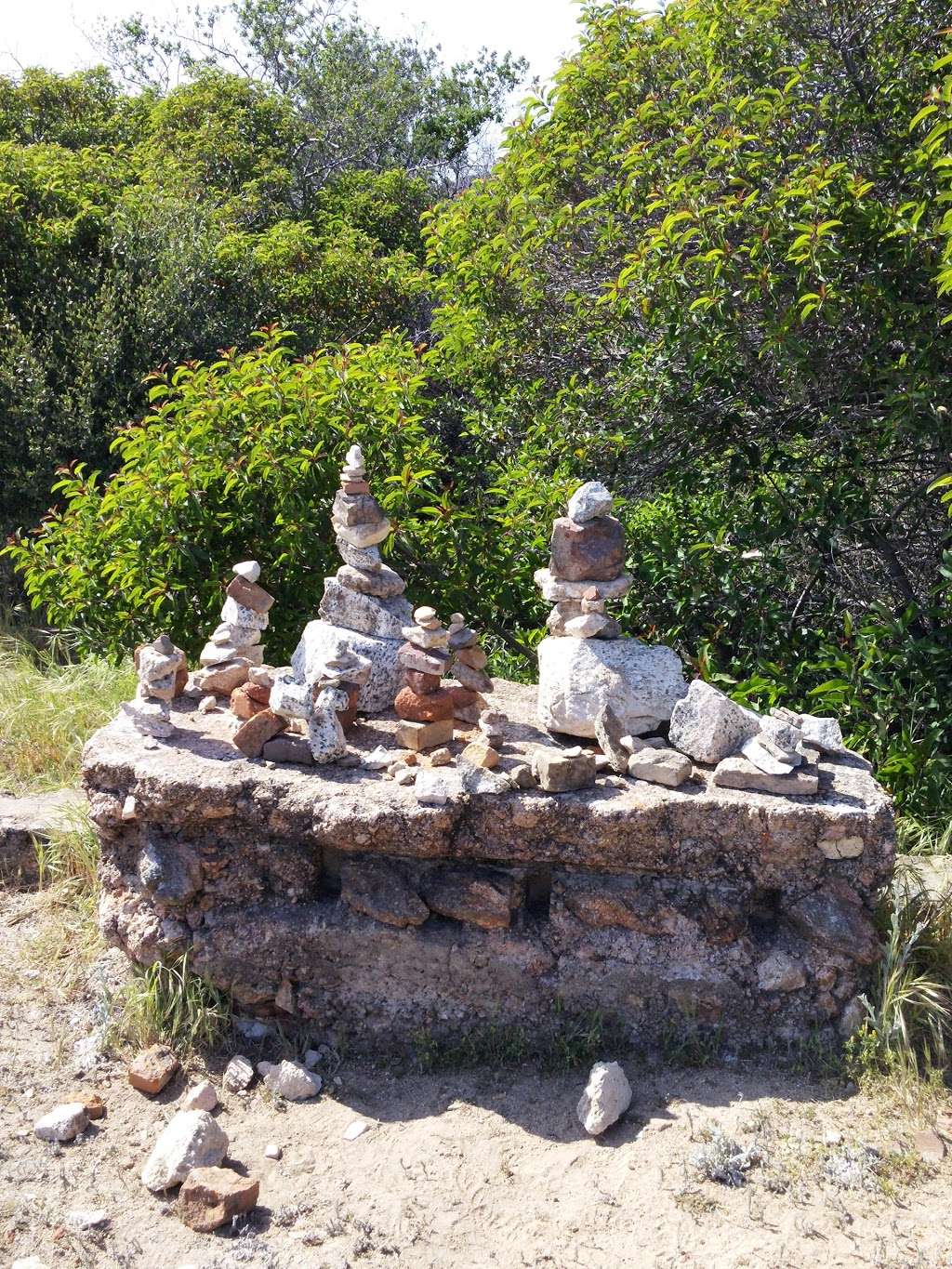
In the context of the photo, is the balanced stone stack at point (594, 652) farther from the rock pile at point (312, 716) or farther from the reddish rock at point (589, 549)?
the rock pile at point (312, 716)

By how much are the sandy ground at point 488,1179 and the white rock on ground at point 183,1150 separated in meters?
0.05

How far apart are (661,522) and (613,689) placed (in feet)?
6.68

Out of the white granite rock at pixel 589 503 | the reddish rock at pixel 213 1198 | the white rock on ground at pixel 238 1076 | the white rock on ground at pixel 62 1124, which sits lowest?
the white rock on ground at pixel 62 1124

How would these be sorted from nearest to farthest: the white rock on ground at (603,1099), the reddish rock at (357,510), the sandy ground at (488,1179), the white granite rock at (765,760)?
the sandy ground at (488,1179)
the white rock on ground at (603,1099)
the white granite rock at (765,760)
the reddish rock at (357,510)

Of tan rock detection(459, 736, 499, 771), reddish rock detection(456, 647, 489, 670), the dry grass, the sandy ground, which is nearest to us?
the sandy ground

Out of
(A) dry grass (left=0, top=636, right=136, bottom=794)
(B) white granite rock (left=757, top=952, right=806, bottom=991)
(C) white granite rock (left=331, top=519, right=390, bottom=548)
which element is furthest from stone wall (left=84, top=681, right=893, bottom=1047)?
(A) dry grass (left=0, top=636, right=136, bottom=794)

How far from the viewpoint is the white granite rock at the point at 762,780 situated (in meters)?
3.43

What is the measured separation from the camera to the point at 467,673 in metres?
3.96

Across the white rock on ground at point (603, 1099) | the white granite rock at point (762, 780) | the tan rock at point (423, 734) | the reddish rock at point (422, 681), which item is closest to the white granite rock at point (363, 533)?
the reddish rock at point (422, 681)

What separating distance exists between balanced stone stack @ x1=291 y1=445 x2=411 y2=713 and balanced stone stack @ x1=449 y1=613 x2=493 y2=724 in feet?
0.81

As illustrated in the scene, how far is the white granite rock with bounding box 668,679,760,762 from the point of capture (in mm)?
3604

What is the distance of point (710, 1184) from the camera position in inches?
118

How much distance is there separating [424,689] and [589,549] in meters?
0.70

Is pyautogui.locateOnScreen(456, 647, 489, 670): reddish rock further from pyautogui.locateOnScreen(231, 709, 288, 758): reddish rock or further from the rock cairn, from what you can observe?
the rock cairn
